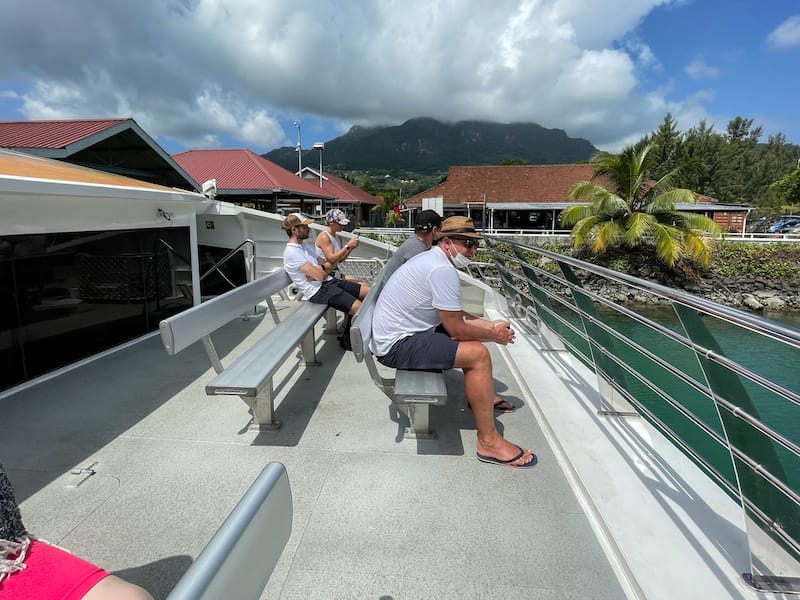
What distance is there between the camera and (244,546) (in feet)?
3.21

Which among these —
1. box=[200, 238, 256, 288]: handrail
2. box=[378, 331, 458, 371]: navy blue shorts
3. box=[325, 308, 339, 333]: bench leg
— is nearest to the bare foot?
box=[378, 331, 458, 371]: navy blue shorts

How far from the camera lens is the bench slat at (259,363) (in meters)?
2.74

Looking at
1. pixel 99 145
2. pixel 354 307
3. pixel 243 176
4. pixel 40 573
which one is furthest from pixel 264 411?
pixel 243 176

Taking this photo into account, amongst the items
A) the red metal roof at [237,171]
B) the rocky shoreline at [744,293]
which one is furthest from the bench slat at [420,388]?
the red metal roof at [237,171]

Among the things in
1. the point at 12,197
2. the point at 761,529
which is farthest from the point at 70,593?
the point at 12,197

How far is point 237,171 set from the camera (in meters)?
24.8

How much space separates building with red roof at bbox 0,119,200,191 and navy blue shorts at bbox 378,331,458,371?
8.80 meters

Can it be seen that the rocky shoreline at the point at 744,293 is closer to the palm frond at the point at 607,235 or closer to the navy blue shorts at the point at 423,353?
the palm frond at the point at 607,235

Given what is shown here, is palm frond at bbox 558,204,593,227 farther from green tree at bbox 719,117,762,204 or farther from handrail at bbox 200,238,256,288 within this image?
green tree at bbox 719,117,762,204

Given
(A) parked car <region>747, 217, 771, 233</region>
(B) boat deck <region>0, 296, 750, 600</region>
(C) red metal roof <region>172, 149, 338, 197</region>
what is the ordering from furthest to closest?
(A) parked car <region>747, 217, 771, 233</region> → (C) red metal roof <region>172, 149, 338, 197</region> → (B) boat deck <region>0, 296, 750, 600</region>

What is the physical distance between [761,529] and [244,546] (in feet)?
6.22

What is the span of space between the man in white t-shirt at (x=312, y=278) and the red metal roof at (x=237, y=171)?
19542 mm

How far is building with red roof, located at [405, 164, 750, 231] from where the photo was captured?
32.9 metres

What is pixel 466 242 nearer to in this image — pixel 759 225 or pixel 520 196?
pixel 520 196
